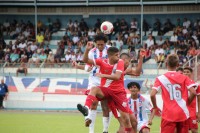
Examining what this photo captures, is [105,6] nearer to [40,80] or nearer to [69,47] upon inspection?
[69,47]

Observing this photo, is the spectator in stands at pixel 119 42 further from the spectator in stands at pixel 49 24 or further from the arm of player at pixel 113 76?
the arm of player at pixel 113 76

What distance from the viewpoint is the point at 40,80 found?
105 ft

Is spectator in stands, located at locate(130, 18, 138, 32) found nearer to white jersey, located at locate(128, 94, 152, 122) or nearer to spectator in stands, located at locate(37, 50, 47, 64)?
spectator in stands, located at locate(37, 50, 47, 64)

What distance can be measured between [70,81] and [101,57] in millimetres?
17074

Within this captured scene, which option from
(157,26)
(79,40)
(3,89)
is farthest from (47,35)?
(3,89)

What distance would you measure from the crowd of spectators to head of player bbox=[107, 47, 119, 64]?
1902 centimetres

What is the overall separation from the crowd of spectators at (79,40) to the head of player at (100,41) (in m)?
18.0

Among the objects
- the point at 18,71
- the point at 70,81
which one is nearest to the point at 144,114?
the point at 70,81

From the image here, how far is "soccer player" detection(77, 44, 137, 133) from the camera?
44.9 ft

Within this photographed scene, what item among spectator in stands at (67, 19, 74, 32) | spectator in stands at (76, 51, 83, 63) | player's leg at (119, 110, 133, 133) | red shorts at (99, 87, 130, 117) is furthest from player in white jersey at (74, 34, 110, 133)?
spectator in stands at (67, 19, 74, 32)

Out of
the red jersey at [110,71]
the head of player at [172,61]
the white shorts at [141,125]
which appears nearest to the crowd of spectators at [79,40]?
the white shorts at [141,125]

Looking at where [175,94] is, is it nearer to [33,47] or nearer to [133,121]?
[133,121]

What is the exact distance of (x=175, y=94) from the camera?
36.3ft

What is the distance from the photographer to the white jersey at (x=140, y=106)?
48.8 ft
